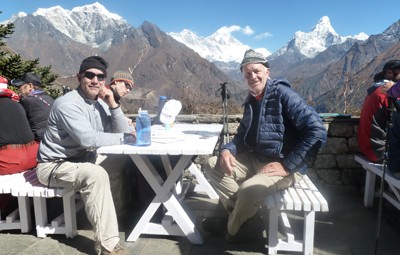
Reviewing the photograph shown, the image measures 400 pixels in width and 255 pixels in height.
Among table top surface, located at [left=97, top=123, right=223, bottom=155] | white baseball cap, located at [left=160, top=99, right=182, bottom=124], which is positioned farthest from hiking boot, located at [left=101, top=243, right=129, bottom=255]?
white baseball cap, located at [left=160, top=99, right=182, bottom=124]

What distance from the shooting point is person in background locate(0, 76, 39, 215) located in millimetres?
3221

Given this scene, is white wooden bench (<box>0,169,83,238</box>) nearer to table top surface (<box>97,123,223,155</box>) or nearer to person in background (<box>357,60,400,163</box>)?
table top surface (<box>97,123,223,155</box>)

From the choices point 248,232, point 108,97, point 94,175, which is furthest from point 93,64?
point 248,232

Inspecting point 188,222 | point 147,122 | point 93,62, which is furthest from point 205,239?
point 93,62

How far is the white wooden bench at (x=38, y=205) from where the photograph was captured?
2.90 m

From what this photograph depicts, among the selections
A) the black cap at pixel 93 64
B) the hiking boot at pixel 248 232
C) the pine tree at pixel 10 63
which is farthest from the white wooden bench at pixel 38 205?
the pine tree at pixel 10 63

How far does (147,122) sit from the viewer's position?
282cm

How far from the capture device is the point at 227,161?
295 centimetres

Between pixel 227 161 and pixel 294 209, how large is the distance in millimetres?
699

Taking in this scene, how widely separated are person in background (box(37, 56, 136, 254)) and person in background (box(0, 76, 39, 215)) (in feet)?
1.65

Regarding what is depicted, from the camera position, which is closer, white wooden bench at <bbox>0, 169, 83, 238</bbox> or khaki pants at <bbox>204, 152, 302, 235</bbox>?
khaki pants at <bbox>204, 152, 302, 235</bbox>

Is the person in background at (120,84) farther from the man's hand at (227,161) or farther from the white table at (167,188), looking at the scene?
the man's hand at (227,161)

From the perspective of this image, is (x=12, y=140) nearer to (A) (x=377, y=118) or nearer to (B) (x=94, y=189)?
(B) (x=94, y=189)

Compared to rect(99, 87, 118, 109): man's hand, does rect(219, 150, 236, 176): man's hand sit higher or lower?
lower
